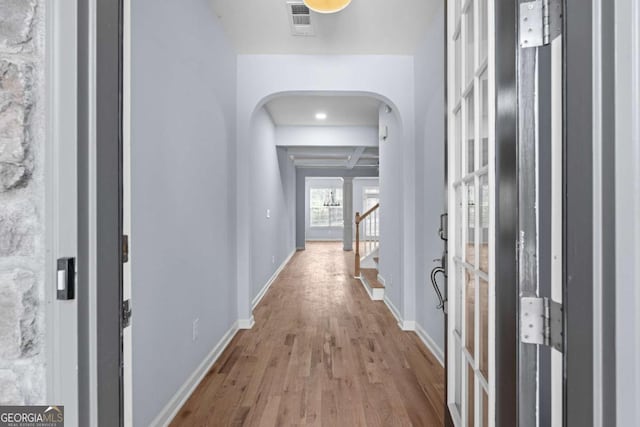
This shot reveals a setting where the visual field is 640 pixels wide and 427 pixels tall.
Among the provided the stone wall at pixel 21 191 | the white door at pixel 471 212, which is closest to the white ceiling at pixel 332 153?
the white door at pixel 471 212

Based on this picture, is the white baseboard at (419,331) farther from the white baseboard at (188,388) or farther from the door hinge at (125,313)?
the door hinge at (125,313)

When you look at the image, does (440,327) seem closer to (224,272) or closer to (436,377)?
(436,377)

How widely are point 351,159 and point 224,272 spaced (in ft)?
19.5

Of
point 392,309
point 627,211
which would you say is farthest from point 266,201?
point 627,211

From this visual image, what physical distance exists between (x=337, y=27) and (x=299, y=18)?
0.32 metres

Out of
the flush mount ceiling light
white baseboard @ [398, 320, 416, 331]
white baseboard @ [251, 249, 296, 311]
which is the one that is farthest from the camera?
white baseboard @ [251, 249, 296, 311]

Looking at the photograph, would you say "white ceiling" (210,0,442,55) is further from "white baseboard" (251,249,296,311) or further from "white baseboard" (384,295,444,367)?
"white baseboard" (251,249,296,311)

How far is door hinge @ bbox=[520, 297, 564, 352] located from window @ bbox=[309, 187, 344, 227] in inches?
490

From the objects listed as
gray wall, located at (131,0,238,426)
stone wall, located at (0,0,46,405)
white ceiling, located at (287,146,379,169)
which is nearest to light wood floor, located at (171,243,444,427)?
gray wall, located at (131,0,238,426)

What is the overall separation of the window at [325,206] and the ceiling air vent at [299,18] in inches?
415

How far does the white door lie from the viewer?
3.50 ft

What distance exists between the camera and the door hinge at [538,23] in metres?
0.82

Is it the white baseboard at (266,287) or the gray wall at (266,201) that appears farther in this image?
the gray wall at (266,201)

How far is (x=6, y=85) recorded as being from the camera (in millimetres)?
703
